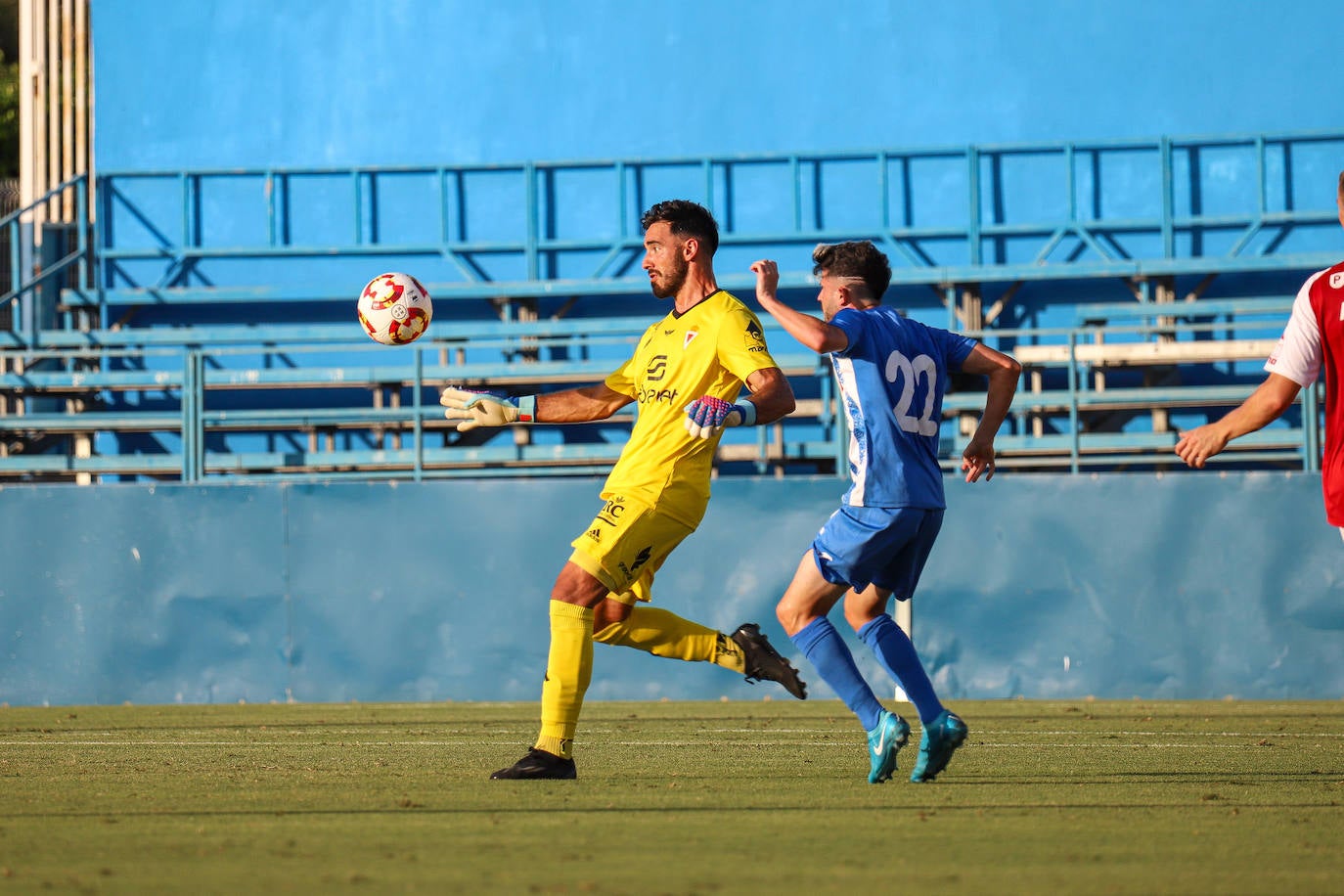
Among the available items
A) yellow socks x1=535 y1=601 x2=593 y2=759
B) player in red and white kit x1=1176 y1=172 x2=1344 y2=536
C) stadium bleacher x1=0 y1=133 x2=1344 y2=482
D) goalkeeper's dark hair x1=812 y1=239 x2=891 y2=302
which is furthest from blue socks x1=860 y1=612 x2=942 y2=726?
stadium bleacher x1=0 y1=133 x2=1344 y2=482

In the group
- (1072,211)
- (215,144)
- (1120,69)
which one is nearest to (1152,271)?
(1072,211)

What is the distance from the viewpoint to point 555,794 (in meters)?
5.59

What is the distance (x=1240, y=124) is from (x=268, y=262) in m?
9.53

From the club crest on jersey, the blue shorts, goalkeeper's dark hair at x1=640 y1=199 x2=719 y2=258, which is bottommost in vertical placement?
the blue shorts

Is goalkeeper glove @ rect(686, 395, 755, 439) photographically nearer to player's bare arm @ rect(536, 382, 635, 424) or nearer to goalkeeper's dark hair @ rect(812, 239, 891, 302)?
goalkeeper's dark hair @ rect(812, 239, 891, 302)

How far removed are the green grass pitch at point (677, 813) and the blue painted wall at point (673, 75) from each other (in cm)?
907

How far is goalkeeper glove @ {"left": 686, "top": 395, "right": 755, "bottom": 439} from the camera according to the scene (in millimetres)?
5730

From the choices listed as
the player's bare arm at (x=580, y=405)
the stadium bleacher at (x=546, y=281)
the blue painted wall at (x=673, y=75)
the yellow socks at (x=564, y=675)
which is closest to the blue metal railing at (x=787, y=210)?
the stadium bleacher at (x=546, y=281)

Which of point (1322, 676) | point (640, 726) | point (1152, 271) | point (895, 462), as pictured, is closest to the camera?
point (895, 462)

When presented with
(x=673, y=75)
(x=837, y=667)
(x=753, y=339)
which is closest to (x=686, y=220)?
(x=753, y=339)

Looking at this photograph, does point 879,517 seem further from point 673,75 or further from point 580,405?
point 673,75

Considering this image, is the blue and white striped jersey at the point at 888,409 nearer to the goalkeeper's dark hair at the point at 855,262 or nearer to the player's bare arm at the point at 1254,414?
the goalkeeper's dark hair at the point at 855,262

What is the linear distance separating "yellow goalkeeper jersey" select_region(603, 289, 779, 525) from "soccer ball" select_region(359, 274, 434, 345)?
2617 millimetres

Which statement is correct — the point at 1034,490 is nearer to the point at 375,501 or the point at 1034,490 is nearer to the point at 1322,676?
the point at 1322,676
